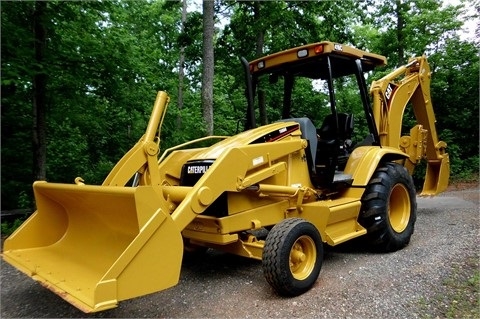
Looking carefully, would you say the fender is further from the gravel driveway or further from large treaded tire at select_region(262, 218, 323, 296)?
large treaded tire at select_region(262, 218, 323, 296)

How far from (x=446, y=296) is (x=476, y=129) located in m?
12.6

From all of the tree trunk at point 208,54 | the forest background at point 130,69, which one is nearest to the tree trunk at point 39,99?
the forest background at point 130,69

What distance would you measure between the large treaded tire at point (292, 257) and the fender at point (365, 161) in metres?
1.30

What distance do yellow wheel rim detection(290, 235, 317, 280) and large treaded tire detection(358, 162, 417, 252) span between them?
49.7 inches

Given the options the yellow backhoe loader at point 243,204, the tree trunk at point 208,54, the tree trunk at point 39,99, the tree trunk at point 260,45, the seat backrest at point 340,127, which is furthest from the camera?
the tree trunk at point 260,45

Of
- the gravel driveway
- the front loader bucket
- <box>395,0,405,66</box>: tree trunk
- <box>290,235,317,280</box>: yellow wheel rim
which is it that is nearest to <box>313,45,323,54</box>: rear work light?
<box>290,235,317,280</box>: yellow wheel rim

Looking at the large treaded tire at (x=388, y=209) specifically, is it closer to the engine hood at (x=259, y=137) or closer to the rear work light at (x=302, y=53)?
the engine hood at (x=259, y=137)

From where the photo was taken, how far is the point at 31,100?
→ 795 centimetres

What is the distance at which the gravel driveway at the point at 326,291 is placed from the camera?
3334 mm

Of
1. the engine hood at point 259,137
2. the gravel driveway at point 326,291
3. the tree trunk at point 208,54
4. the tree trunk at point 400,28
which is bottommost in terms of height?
the gravel driveway at point 326,291

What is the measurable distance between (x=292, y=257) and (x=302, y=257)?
115 millimetres

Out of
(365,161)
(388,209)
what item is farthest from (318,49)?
(388,209)

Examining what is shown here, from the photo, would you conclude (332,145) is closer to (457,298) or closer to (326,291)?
(326,291)

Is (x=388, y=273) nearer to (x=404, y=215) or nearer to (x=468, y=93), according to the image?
(x=404, y=215)
